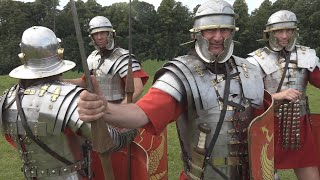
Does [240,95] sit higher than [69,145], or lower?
higher

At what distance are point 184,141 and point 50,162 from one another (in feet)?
3.05

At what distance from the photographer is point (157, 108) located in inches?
102

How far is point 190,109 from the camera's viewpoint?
9.22ft

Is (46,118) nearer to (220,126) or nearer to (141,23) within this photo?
(220,126)

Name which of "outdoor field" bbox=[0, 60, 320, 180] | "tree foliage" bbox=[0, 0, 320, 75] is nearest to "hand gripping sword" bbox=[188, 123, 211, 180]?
"tree foliage" bbox=[0, 0, 320, 75]

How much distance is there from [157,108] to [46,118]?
2.44ft

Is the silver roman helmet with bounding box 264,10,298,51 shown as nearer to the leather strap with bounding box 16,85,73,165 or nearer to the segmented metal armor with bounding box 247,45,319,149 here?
the segmented metal armor with bounding box 247,45,319,149

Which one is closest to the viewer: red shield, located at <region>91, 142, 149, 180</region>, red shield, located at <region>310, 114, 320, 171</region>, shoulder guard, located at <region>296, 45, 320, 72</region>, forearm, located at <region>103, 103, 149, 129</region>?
forearm, located at <region>103, 103, 149, 129</region>

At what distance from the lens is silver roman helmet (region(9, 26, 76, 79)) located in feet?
9.70

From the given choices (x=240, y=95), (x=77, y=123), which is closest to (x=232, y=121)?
(x=240, y=95)

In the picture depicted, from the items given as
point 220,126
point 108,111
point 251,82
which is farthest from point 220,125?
point 108,111

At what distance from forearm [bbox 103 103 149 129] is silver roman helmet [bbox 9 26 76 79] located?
74cm

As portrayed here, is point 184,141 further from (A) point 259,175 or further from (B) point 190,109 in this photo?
(A) point 259,175

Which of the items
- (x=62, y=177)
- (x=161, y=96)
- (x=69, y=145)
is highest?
(x=161, y=96)
